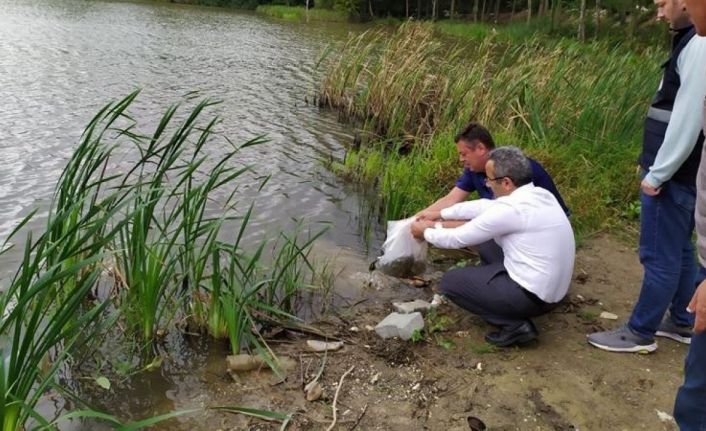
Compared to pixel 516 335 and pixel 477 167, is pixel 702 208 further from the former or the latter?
pixel 477 167

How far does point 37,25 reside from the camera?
18609 mm

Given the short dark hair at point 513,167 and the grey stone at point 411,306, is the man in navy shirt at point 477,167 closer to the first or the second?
the short dark hair at point 513,167

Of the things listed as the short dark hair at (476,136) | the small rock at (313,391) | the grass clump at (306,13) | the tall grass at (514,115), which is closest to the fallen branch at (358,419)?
the small rock at (313,391)

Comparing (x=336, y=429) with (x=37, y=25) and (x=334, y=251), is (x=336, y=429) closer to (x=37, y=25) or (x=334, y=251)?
(x=334, y=251)

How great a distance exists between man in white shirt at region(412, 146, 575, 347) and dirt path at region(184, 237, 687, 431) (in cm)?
19

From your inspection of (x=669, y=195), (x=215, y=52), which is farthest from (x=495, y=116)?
(x=215, y=52)

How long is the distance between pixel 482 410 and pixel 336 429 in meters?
0.70

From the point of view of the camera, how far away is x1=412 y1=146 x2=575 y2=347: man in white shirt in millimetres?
3244

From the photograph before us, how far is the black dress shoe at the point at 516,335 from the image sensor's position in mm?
3344

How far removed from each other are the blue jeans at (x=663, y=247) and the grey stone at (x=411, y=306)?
122 cm

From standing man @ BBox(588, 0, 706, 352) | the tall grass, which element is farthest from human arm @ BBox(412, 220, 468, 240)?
the tall grass

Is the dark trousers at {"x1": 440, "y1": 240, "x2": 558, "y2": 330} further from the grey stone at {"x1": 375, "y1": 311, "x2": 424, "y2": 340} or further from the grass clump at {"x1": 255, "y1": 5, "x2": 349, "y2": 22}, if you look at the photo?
the grass clump at {"x1": 255, "y1": 5, "x2": 349, "y2": 22}

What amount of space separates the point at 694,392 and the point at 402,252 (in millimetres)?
2524

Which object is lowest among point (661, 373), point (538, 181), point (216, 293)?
point (661, 373)
